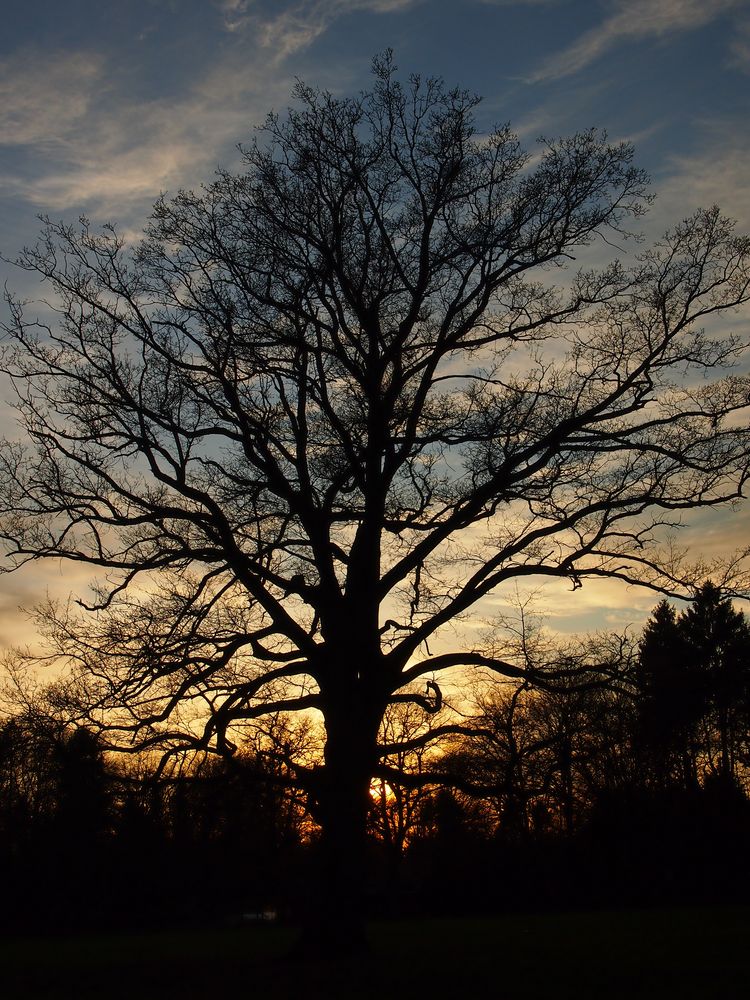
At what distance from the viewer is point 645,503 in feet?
45.0

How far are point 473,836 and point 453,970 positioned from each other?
20.4 meters

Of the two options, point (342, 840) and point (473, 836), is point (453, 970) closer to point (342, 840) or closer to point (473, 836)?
point (342, 840)

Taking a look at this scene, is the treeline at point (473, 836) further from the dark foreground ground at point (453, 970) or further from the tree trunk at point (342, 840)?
the dark foreground ground at point (453, 970)

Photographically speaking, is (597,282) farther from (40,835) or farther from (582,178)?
(40,835)

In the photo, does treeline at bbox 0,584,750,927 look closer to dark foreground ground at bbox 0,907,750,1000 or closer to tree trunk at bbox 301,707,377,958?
tree trunk at bbox 301,707,377,958

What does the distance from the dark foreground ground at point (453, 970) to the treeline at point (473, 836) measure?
6.97ft

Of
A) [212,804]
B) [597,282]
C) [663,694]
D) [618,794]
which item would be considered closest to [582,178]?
[597,282]

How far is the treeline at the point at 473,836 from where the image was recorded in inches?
578

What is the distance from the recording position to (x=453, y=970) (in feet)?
38.2

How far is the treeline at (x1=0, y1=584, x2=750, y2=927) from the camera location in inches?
578

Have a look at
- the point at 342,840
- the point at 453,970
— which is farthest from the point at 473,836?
the point at 342,840

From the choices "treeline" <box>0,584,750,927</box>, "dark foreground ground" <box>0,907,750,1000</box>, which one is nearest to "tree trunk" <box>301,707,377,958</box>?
"dark foreground ground" <box>0,907,750,1000</box>

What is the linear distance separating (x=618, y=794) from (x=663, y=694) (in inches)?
723

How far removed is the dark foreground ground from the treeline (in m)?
2.12
